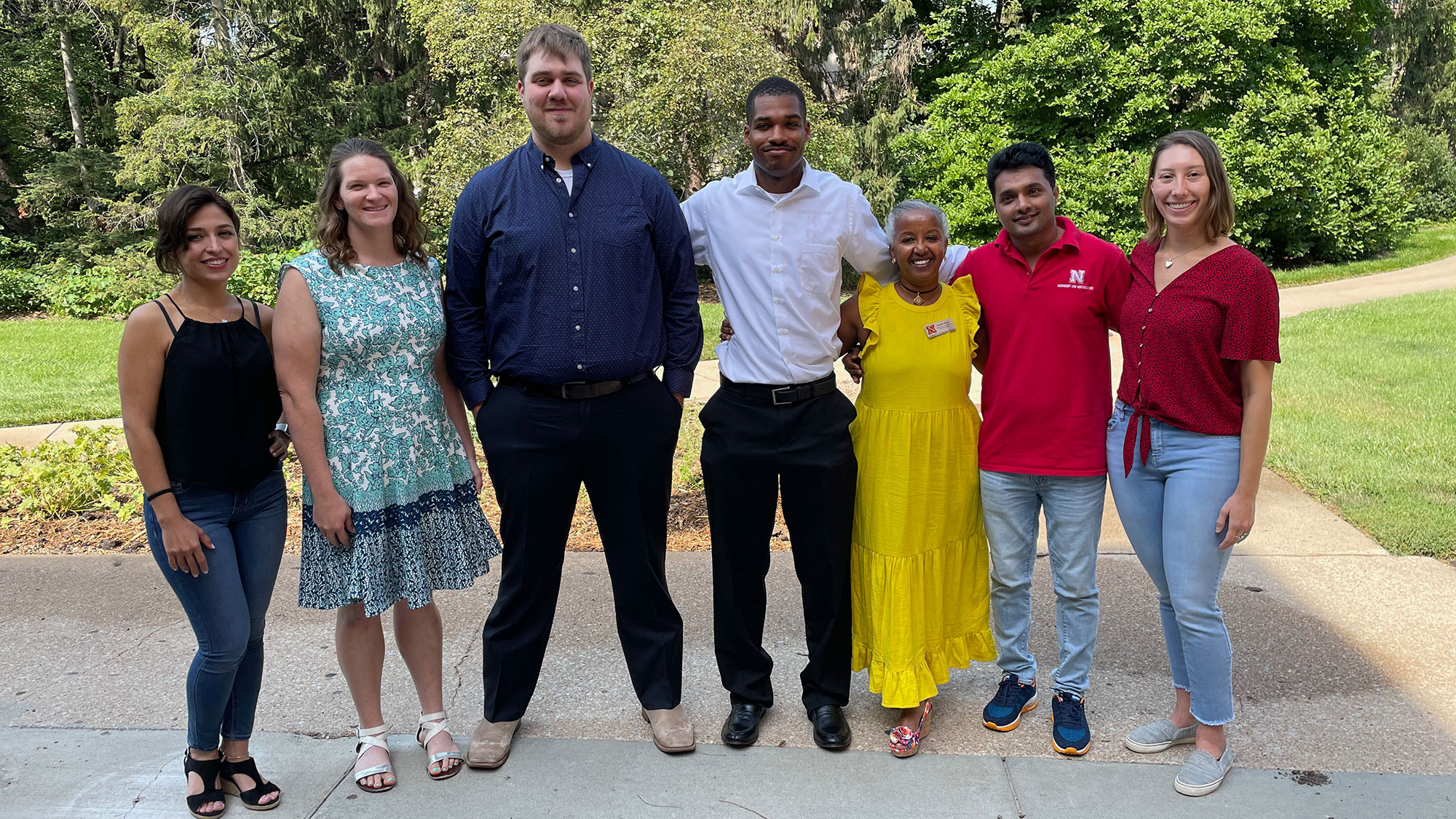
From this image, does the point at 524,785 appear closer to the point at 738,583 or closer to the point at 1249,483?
the point at 738,583

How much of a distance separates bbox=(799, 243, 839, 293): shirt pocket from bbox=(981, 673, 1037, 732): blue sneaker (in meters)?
1.50

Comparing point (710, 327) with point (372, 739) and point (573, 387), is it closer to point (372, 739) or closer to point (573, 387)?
point (573, 387)

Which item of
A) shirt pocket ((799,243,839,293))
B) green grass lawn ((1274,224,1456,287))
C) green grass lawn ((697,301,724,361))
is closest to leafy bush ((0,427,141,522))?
shirt pocket ((799,243,839,293))

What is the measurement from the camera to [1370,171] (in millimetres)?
19172

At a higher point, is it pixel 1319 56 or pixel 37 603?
pixel 1319 56

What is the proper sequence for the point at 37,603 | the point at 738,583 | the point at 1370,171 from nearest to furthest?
the point at 738,583 < the point at 37,603 < the point at 1370,171

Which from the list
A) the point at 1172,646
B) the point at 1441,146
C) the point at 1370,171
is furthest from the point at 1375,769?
the point at 1441,146

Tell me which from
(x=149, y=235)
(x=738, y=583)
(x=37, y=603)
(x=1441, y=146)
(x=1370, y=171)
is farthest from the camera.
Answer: (x=1441, y=146)

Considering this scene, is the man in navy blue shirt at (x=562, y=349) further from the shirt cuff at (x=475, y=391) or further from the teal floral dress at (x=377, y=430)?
the teal floral dress at (x=377, y=430)

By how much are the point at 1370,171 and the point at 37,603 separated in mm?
21921

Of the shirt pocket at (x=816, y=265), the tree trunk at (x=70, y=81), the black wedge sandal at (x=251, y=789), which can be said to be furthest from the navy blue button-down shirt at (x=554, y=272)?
the tree trunk at (x=70, y=81)

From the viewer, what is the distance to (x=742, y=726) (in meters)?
3.37

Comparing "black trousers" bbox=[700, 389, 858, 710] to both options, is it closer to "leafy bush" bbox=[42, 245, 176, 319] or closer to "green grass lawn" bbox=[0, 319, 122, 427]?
"green grass lawn" bbox=[0, 319, 122, 427]

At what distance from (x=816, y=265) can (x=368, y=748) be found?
212 cm
